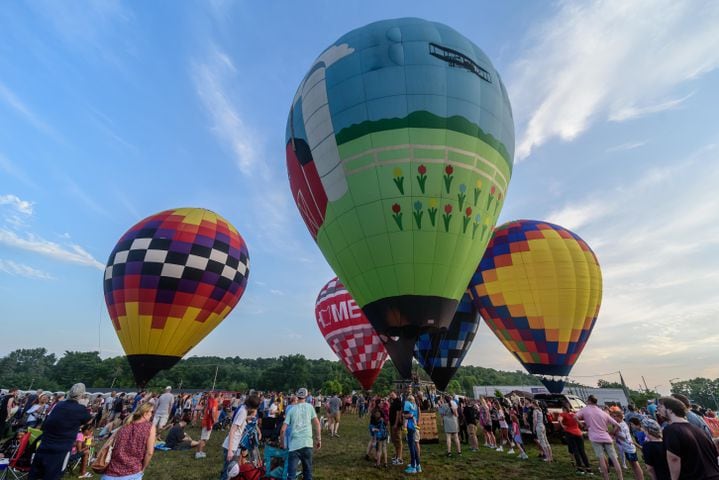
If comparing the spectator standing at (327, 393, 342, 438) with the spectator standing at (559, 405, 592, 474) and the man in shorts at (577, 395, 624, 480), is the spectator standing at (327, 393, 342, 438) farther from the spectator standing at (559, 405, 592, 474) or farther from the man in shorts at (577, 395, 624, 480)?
the man in shorts at (577, 395, 624, 480)

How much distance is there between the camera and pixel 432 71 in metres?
9.61

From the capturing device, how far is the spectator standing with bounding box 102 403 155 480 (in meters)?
3.26

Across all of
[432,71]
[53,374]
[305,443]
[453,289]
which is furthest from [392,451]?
[53,374]

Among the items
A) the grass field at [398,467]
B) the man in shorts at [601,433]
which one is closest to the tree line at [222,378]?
the grass field at [398,467]

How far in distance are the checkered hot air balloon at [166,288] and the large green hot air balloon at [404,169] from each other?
880 centimetres

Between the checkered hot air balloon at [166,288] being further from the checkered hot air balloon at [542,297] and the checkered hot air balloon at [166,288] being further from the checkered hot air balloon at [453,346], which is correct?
the checkered hot air balloon at [542,297]

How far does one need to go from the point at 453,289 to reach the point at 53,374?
423 feet

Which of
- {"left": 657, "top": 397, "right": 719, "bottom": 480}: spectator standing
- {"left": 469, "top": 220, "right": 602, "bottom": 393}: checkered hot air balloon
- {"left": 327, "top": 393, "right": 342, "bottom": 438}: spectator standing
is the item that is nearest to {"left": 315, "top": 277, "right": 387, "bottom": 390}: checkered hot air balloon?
{"left": 469, "top": 220, "right": 602, "bottom": 393}: checkered hot air balloon

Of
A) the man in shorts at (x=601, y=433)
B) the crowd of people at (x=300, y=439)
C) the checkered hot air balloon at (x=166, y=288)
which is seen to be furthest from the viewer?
the checkered hot air balloon at (x=166, y=288)

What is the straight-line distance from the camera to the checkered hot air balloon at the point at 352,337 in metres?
20.3

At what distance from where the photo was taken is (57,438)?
13.3 ft

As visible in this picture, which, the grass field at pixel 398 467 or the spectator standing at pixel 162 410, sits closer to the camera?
the grass field at pixel 398 467

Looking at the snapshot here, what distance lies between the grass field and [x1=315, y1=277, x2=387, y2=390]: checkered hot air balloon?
10.8 metres

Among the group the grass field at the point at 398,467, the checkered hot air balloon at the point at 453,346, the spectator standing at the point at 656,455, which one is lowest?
the grass field at the point at 398,467
